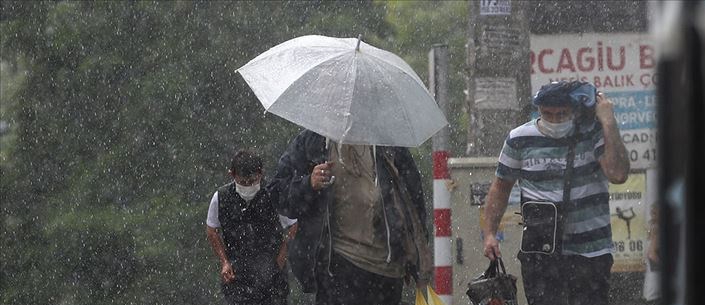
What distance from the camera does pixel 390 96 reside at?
5.97 m

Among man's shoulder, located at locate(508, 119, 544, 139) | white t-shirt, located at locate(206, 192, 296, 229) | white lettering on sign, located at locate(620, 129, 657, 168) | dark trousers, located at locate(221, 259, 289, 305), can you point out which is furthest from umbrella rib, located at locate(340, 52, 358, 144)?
white lettering on sign, located at locate(620, 129, 657, 168)

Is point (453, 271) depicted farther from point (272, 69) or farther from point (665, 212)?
point (665, 212)

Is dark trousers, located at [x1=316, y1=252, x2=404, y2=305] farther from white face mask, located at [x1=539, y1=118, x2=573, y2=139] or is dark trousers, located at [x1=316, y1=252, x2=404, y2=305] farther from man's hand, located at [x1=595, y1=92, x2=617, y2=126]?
man's hand, located at [x1=595, y1=92, x2=617, y2=126]

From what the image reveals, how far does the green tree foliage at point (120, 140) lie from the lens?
576 inches

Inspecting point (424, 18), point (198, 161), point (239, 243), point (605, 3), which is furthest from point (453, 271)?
point (424, 18)

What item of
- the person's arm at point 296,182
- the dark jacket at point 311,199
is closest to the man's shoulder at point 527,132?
the dark jacket at point 311,199

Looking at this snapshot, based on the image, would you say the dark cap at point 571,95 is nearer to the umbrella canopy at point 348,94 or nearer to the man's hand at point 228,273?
the umbrella canopy at point 348,94

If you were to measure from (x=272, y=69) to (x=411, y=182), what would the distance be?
2.82 feet

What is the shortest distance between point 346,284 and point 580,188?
1.06 meters

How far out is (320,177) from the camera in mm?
5594

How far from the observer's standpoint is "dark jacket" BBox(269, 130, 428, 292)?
570 cm

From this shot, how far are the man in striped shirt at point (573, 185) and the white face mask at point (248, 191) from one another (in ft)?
5.68

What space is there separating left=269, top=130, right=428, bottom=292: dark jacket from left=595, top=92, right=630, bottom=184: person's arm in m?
0.79

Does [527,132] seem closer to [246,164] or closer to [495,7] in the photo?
[246,164]
